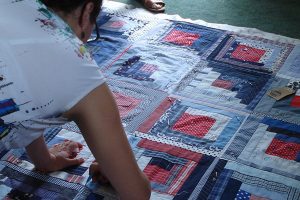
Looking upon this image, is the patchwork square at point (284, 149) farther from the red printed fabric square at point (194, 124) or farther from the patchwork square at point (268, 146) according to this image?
the red printed fabric square at point (194, 124)

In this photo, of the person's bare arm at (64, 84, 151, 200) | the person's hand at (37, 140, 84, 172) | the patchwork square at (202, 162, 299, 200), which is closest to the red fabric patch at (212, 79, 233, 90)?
the patchwork square at (202, 162, 299, 200)

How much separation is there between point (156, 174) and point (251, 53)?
→ 844 millimetres

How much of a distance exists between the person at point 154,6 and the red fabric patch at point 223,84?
68 cm

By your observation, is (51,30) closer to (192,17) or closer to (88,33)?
(88,33)

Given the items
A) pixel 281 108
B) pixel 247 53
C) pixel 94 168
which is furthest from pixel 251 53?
pixel 94 168

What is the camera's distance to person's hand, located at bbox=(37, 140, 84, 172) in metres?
1.28

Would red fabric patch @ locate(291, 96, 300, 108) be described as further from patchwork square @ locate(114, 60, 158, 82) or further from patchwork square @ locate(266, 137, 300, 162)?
patchwork square @ locate(114, 60, 158, 82)

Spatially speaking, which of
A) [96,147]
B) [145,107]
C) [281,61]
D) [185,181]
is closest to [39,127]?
[96,147]

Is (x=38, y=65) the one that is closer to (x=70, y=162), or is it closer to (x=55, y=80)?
(x=55, y=80)

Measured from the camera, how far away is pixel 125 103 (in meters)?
1.59

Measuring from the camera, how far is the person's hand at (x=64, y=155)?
1275 mm

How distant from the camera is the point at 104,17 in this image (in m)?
2.20

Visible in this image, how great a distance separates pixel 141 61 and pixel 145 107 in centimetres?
34

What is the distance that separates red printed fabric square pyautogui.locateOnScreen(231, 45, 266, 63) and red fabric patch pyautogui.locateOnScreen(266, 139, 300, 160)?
0.53m
